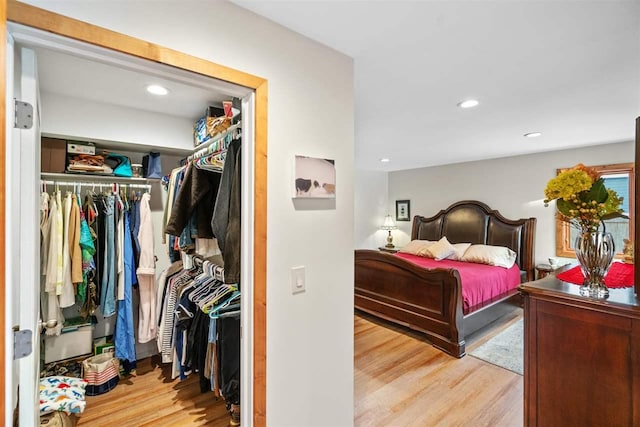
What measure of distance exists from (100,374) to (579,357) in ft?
10.3

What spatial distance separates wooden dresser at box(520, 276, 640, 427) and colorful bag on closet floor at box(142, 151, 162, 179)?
9.73ft

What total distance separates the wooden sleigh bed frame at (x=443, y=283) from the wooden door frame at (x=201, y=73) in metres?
2.30

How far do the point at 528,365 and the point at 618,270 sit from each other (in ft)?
3.68

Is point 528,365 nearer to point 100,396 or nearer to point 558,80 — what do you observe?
point 558,80

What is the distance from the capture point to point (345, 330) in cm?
155

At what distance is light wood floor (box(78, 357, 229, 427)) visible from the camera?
1.93 m

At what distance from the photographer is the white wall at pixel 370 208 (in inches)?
233

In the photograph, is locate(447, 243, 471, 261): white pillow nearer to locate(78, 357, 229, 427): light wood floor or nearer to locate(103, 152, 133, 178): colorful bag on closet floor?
locate(78, 357, 229, 427): light wood floor

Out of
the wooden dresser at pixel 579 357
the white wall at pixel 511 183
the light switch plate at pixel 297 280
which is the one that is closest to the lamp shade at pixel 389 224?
the white wall at pixel 511 183

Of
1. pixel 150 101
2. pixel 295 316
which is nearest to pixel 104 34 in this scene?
pixel 295 316

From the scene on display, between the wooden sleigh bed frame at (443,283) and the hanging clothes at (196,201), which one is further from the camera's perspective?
the wooden sleigh bed frame at (443,283)

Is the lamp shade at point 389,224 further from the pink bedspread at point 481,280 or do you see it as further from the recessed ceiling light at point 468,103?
the recessed ceiling light at point 468,103

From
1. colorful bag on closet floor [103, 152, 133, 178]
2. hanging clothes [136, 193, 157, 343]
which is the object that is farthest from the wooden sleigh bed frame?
colorful bag on closet floor [103, 152, 133, 178]

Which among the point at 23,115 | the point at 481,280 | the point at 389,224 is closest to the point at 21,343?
the point at 23,115
